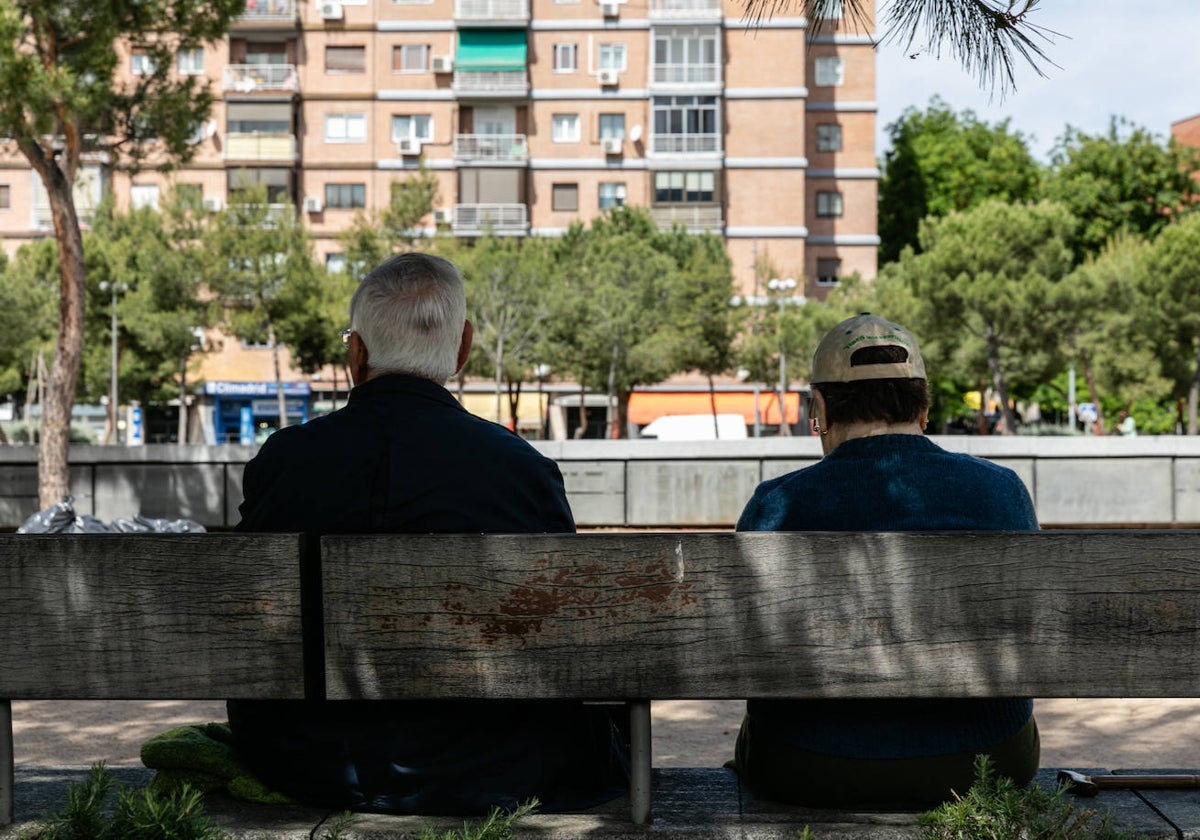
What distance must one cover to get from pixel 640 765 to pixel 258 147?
179 feet

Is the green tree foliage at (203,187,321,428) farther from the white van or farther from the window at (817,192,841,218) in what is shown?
the window at (817,192,841,218)

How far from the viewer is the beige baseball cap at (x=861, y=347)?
10.1 ft

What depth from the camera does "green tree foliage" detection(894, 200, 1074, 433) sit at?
127 ft

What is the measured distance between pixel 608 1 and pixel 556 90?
4008 mm

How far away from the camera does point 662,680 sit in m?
2.58

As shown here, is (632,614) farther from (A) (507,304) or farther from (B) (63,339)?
(A) (507,304)

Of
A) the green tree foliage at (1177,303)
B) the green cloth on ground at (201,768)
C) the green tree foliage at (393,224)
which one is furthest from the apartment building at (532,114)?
the green cloth on ground at (201,768)

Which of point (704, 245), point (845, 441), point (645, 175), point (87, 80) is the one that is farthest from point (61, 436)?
point (645, 175)

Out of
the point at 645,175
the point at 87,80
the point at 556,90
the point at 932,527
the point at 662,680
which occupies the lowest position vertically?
the point at 662,680

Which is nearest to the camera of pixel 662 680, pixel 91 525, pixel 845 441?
pixel 662 680

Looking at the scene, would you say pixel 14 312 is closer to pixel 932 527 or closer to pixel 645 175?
pixel 645 175

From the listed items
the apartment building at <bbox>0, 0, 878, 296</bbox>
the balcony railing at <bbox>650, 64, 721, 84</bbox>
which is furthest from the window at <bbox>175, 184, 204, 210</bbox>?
the balcony railing at <bbox>650, 64, 721, 84</bbox>

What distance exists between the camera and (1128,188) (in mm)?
59156

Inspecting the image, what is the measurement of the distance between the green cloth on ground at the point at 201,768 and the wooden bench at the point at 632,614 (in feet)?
0.85
